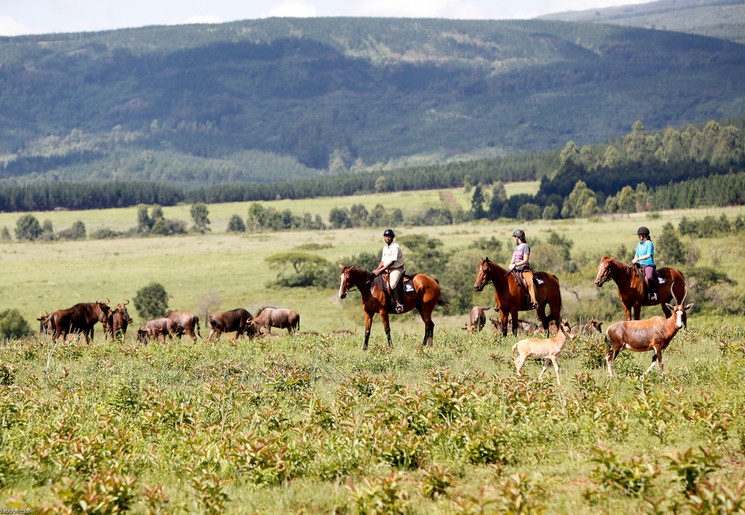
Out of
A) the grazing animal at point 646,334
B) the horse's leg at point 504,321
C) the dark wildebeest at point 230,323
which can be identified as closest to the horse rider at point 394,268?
the horse's leg at point 504,321

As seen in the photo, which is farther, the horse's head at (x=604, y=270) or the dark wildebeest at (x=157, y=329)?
the dark wildebeest at (x=157, y=329)

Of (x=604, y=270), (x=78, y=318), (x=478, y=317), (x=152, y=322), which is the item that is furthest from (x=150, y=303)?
(x=604, y=270)

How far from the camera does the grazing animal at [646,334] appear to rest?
533 inches

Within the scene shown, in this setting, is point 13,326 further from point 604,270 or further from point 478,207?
point 478,207

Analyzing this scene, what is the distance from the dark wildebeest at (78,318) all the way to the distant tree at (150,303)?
94.4ft

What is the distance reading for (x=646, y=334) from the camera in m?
13.8

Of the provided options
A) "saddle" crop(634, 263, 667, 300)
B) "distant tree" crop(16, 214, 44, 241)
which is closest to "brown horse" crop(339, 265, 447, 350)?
"saddle" crop(634, 263, 667, 300)

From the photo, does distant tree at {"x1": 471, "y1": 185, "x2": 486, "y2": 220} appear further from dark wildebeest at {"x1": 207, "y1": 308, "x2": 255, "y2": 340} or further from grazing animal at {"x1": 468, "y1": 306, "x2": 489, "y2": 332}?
dark wildebeest at {"x1": 207, "y1": 308, "x2": 255, "y2": 340}

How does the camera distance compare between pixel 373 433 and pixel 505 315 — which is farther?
pixel 505 315

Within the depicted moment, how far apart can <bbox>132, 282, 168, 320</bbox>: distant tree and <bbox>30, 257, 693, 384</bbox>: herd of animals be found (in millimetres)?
27285

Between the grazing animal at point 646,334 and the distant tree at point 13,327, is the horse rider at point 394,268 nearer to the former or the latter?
the grazing animal at point 646,334

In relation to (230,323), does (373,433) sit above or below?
above

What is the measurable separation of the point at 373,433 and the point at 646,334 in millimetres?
6354

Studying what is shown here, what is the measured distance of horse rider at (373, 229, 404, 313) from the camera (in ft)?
63.1
